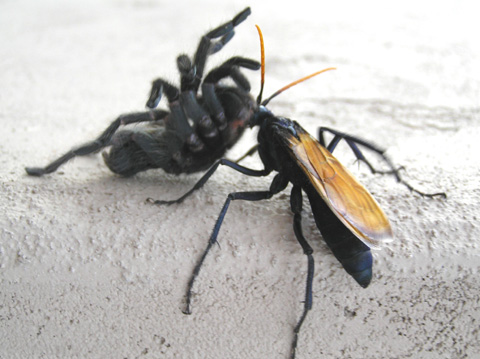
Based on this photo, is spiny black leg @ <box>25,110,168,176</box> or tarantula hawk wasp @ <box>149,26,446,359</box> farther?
spiny black leg @ <box>25,110,168,176</box>

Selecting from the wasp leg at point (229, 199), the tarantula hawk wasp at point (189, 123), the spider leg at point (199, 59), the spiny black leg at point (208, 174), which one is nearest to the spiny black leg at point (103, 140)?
the tarantula hawk wasp at point (189, 123)

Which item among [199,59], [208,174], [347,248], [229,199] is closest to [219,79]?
[199,59]

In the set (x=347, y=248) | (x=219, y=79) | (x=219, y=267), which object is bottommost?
(x=219, y=267)

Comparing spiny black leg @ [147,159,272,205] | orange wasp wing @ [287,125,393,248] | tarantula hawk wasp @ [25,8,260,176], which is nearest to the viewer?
orange wasp wing @ [287,125,393,248]

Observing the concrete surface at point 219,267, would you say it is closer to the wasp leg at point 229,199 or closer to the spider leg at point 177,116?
the wasp leg at point 229,199

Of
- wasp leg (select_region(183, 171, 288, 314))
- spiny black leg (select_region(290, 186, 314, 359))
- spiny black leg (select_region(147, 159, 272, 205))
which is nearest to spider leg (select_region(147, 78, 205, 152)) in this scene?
spiny black leg (select_region(147, 159, 272, 205))

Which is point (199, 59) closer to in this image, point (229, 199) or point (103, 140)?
point (103, 140)

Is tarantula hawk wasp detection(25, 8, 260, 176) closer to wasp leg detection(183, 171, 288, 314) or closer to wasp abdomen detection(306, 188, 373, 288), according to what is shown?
wasp leg detection(183, 171, 288, 314)

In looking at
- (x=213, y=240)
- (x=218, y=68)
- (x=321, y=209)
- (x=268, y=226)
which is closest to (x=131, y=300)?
(x=213, y=240)
